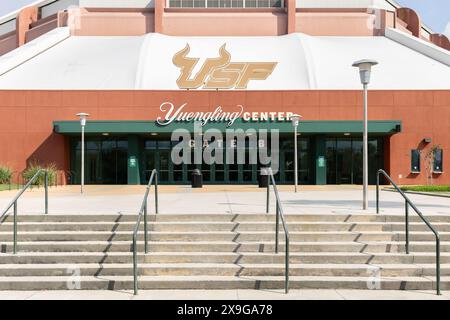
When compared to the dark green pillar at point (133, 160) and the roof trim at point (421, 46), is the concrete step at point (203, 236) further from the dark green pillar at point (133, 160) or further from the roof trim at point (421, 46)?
the roof trim at point (421, 46)

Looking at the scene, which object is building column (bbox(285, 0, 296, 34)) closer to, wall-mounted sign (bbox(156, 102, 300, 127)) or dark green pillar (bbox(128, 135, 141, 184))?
wall-mounted sign (bbox(156, 102, 300, 127))

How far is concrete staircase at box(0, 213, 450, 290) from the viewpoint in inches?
282

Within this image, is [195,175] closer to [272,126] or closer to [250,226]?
[272,126]

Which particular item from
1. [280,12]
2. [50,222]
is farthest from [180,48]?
[50,222]

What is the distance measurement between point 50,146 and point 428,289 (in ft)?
93.0

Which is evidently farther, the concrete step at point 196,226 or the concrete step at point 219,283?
the concrete step at point 196,226

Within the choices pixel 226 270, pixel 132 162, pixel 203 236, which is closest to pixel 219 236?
pixel 203 236

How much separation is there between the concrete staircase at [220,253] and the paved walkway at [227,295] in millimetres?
161

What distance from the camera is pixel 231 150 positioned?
102ft

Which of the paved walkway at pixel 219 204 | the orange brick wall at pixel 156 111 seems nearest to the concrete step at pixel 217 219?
the paved walkway at pixel 219 204

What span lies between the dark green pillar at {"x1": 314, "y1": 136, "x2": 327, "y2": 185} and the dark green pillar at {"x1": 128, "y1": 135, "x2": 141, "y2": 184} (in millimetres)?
12982

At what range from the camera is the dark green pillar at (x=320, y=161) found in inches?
1209

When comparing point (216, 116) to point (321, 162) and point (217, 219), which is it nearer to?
point (321, 162)

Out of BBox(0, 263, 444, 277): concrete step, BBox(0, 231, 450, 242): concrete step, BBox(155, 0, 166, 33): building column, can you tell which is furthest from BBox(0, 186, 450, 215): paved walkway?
BBox(155, 0, 166, 33): building column
